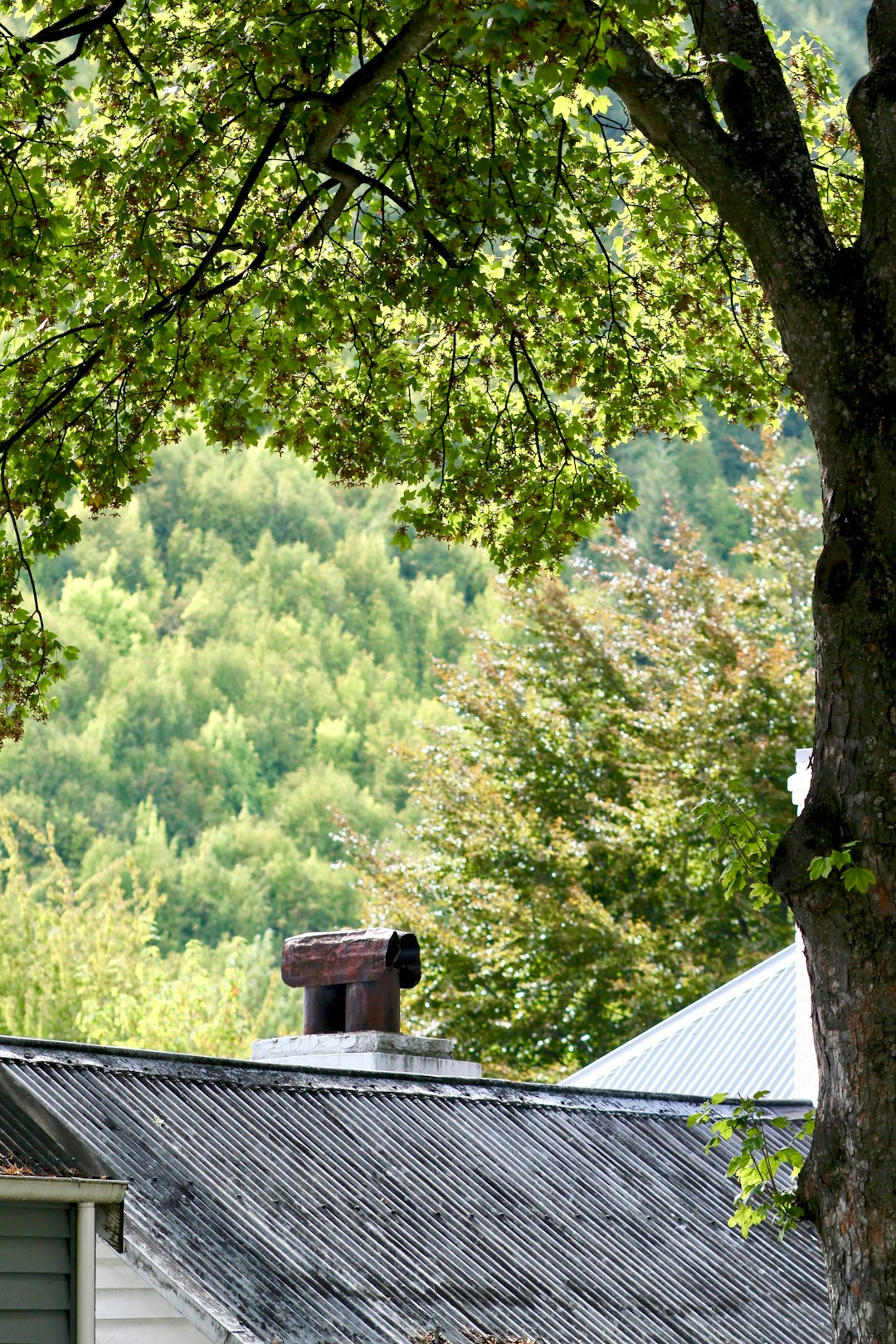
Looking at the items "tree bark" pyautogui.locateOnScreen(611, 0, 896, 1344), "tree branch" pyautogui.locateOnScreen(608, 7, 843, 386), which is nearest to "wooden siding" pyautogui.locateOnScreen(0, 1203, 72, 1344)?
"tree bark" pyautogui.locateOnScreen(611, 0, 896, 1344)

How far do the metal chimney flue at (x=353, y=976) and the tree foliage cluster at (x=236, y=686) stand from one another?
274 ft

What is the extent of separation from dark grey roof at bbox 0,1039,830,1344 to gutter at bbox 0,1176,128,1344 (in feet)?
2.82

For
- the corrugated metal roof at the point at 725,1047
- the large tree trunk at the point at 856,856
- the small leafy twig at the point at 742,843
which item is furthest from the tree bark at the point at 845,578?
the corrugated metal roof at the point at 725,1047

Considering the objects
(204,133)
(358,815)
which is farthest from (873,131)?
(358,815)

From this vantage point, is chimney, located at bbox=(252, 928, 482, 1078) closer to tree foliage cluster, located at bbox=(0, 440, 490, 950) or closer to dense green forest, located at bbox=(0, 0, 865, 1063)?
dense green forest, located at bbox=(0, 0, 865, 1063)

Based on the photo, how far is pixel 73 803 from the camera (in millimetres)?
106625

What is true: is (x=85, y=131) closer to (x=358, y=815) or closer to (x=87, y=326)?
(x=87, y=326)

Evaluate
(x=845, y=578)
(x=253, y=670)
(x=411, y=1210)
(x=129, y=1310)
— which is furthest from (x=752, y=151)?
(x=253, y=670)

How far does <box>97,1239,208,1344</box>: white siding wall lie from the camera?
790cm

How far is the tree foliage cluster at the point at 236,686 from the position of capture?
102 m

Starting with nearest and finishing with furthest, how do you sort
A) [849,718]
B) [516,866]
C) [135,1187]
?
1. [849,718]
2. [135,1187]
3. [516,866]

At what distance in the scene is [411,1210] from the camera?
10.2 meters

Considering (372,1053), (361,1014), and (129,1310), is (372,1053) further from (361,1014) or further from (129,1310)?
(129,1310)

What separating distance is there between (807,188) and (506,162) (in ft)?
9.03
